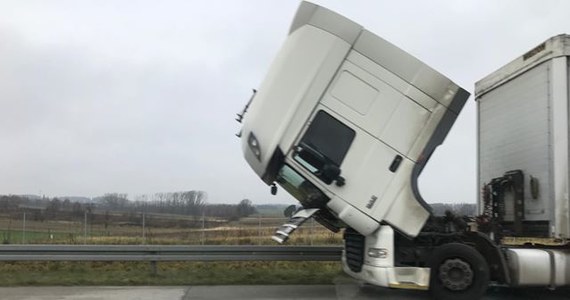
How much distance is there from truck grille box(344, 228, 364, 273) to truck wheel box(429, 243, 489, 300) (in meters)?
0.97

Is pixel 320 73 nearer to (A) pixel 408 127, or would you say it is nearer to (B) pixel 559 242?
(A) pixel 408 127

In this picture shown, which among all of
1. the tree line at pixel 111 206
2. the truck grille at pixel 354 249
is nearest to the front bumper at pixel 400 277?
the truck grille at pixel 354 249

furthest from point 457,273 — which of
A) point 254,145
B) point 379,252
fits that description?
point 254,145

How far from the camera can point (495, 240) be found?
29.7 feet

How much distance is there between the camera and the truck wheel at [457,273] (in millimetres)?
8031

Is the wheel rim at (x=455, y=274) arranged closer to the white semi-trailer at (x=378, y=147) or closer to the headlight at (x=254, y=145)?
the white semi-trailer at (x=378, y=147)

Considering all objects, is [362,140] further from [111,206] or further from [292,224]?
[111,206]

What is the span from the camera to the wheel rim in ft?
26.4

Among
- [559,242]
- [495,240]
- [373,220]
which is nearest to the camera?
[373,220]

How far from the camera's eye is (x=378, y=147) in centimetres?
784

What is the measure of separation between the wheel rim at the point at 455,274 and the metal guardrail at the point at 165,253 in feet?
9.75

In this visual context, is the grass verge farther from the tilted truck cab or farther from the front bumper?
the tilted truck cab

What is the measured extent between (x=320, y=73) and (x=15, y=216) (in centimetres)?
3712

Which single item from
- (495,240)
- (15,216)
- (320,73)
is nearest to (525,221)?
(495,240)
